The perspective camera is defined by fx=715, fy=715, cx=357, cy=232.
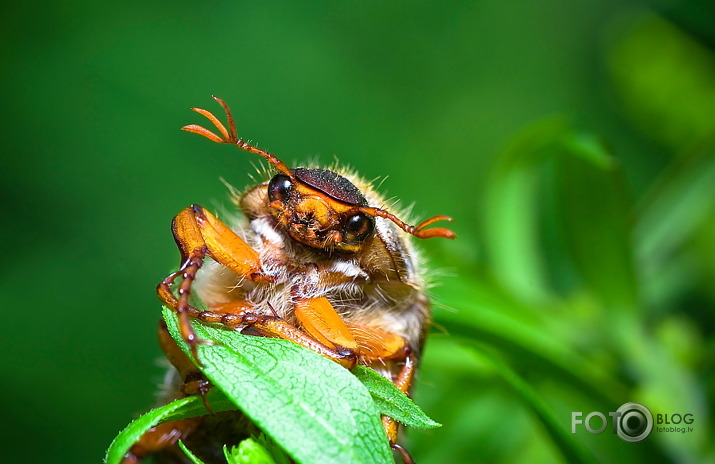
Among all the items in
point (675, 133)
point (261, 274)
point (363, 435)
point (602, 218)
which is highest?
point (261, 274)

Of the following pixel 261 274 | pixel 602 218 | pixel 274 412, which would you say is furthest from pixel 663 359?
pixel 274 412

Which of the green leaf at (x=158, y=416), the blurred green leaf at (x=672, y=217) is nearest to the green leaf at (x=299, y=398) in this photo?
the green leaf at (x=158, y=416)

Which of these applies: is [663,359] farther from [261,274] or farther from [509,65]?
[509,65]

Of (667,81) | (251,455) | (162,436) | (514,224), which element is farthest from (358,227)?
(667,81)

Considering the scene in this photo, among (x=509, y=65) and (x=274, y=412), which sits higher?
(x=274, y=412)

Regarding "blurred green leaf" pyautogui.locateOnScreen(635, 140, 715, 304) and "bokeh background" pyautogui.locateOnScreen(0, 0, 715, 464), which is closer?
"bokeh background" pyautogui.locateOnScreen(0, 0, 715, 464)

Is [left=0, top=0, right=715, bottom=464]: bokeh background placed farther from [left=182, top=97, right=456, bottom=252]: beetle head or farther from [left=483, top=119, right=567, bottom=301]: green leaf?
[left=182, top=97, right=456, bottom=252]: beetle head

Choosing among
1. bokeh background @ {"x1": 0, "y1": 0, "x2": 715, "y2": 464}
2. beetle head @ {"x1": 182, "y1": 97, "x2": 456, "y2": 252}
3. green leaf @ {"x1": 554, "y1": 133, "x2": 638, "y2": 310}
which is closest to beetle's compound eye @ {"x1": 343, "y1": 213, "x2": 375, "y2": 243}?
beetle head @ {"x1": 182, "y1": 97, "x2": 456, "y2": 252}
